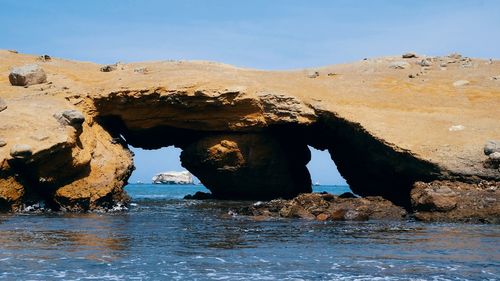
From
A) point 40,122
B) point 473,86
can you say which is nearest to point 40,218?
point 40,122

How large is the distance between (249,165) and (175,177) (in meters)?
130

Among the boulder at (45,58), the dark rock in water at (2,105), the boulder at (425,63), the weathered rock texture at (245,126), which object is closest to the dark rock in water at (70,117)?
the weathered rock texture at (245,126)

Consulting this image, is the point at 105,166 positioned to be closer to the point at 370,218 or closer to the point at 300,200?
the point at 300,200

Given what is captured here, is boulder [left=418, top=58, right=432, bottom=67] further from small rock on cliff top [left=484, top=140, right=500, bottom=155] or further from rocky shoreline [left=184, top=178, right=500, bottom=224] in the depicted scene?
small rock on cliff top [left=484, top=140, right=500, bottom=155]

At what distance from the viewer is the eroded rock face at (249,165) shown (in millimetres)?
34844

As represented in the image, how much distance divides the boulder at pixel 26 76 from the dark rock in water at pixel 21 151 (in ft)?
33.3

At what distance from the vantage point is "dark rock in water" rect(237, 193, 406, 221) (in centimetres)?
2525

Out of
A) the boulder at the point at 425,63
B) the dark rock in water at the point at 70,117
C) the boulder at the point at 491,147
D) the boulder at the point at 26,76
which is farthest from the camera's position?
the boulder at the point at 425,63

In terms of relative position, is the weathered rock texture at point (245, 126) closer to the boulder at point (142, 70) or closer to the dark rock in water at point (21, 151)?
the dark rock in water at point (21, 151)

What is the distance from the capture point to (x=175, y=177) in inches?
6452

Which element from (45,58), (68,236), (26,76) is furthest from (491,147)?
(45,58)

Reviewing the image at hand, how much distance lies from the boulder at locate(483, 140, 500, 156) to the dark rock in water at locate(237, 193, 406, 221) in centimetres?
404

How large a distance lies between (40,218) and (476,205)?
1609cm

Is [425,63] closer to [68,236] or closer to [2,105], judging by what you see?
[2,105]
